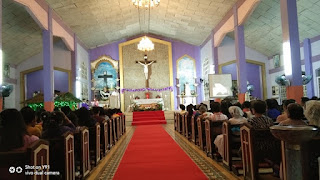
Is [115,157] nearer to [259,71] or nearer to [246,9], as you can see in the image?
[246,9]

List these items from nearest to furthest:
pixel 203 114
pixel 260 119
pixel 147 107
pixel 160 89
→ pixel 260 119 < pixel 203 114 < pixel 147 107 < pixel 160 89

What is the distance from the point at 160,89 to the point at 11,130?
15736 mm

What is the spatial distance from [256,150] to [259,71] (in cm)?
1355

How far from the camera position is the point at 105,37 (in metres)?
16.6

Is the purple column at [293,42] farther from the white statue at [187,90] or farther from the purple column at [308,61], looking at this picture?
the white statue at [187,90]

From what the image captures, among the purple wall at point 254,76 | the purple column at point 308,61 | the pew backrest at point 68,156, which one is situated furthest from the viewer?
the purple wall at point 254,76

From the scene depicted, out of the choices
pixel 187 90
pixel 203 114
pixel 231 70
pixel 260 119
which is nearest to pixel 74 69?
pixel 187 90

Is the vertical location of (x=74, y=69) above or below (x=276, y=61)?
below

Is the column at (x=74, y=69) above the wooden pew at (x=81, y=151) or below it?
above

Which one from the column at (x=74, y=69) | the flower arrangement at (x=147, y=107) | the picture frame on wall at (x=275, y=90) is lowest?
the flower arrangement at (x=147, y=107)

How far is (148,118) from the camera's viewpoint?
1434cm

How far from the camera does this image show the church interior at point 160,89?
3.10m

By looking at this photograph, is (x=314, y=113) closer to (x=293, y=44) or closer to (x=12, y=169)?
(x=12, y=169)

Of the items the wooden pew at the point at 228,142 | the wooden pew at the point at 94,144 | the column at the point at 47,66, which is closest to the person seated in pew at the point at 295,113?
the wooden pew at the point at 228,142
